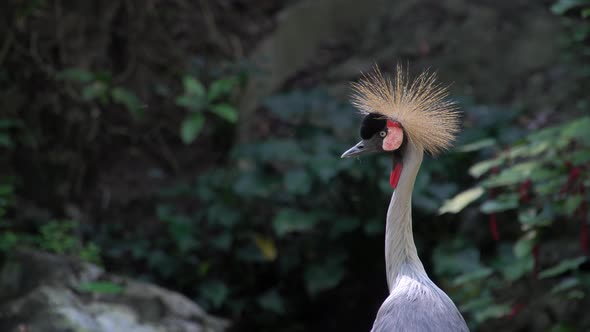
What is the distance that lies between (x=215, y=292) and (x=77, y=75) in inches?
67.7

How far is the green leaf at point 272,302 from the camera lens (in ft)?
17.1

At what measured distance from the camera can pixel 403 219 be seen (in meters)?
2.89

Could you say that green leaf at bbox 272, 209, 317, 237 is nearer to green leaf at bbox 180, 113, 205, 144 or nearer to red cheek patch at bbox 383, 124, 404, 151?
green leaf at bbox 180, 113, 205, 144

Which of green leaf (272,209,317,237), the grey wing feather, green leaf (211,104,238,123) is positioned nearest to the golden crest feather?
the grey wing feather

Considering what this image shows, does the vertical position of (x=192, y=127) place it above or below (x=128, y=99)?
below

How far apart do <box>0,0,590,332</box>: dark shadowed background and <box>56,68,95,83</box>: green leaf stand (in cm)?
2

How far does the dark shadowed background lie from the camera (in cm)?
439

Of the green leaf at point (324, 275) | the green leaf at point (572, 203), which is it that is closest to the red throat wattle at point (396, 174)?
the green leaf at point (572, 203)

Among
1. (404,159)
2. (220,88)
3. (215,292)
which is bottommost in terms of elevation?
(404,159)

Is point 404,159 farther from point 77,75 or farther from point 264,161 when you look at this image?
point 77,75

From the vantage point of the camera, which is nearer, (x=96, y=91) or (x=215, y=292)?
(x=215, y=292)

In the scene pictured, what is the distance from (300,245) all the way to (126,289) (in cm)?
133

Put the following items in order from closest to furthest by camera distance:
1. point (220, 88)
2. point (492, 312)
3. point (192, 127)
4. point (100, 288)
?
1. point (492, 312)
2. point (100, 288)
3. point (192, 127)
4. point (220, 88)

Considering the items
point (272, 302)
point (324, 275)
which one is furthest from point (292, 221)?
point (272, 302)
